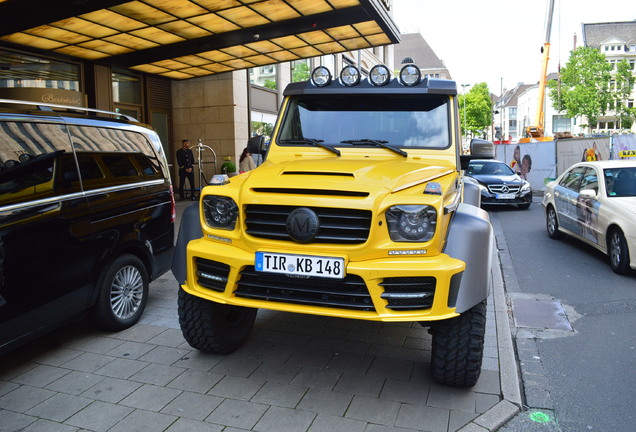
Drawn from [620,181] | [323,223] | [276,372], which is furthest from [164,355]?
[620,181]

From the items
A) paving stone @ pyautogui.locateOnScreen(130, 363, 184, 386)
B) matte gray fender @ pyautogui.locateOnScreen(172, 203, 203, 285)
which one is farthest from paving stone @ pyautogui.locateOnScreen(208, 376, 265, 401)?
matte gray fender @ pyautogui.locateOnScreen(172, 203, 203, 285)

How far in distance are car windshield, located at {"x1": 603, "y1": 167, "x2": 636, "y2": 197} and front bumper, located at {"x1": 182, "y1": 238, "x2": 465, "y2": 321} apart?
578cm

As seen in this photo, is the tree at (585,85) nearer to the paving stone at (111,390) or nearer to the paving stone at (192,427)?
the paving stone at (111,390)

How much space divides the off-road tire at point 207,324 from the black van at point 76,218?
3.12 feet

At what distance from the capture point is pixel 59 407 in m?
3.49

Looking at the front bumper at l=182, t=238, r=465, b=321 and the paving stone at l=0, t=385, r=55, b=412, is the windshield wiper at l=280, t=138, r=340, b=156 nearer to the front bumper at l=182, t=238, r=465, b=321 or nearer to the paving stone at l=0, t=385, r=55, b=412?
the front bumper at l=182, t=238, r=465, b=321

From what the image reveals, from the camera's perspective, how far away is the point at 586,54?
193 feet

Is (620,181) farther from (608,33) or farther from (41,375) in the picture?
(608,33)

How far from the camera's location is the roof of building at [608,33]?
3223 inches

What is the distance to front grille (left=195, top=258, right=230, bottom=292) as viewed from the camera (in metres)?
3.56

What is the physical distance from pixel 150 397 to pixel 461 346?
6.95 ft

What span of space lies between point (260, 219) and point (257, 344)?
1.56m

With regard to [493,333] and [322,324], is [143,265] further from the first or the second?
[493,333]

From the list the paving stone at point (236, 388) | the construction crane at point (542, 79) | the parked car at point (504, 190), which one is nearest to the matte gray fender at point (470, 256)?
the paving stone at point (236, 388)
